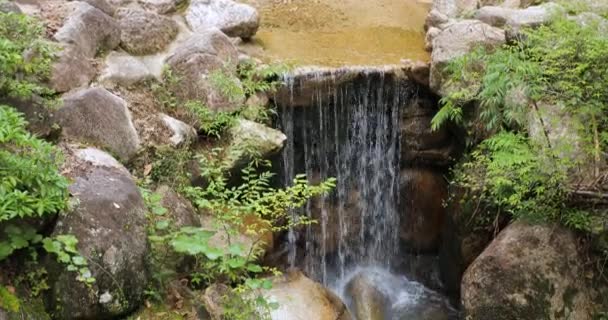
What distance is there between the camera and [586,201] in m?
4.70

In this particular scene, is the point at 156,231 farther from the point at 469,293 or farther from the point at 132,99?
the point at 469,293

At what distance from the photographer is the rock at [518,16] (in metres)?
6.67

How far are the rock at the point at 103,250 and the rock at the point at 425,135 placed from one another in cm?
416

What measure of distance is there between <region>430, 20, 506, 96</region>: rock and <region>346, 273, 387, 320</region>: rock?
264 centimetres

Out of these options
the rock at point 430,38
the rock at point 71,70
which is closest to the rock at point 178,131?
the rock at point 71,70

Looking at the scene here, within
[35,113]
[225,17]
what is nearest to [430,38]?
[225,17]

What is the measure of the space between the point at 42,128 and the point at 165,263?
5.12 ft

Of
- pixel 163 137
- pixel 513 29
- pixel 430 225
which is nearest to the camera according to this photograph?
pixel 163 137

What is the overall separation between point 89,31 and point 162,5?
1.80 meters

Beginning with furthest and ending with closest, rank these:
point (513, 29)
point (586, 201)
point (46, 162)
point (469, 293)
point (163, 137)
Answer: point (513, 29) → point (163, 137) → point (469, 293) → point (586, 201) → point (46, 162)

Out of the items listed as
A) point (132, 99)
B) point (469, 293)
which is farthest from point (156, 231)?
point (469, 293)

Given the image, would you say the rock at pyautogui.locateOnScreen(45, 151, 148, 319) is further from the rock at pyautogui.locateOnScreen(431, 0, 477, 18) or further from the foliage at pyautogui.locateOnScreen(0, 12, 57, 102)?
the rock at pyautogui.locateOnScreen(431, 0, 477, 18)

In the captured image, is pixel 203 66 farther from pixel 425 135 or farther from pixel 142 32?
pixel 425 135

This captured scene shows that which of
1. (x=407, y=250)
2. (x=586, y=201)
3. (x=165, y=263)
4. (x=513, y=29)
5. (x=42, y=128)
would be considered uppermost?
(x=513, y=29)
